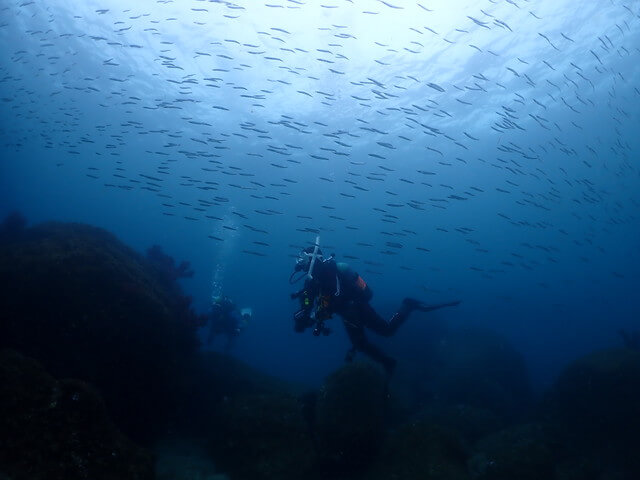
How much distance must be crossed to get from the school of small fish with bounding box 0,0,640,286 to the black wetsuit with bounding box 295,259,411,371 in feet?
7.95

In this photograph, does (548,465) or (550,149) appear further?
(550,149)

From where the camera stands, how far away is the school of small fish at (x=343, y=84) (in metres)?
20.4

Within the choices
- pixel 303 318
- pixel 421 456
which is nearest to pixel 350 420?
pixel 421 456

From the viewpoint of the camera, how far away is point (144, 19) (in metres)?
22.6

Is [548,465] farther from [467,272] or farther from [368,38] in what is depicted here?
[467,272]

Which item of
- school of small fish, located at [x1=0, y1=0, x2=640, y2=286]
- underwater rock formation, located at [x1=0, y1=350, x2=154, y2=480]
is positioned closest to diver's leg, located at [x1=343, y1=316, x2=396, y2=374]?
school of small fish, located at [x1=0, y1=0, x2=640, y2=286]

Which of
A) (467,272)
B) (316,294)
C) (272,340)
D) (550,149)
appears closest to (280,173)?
(272,340)

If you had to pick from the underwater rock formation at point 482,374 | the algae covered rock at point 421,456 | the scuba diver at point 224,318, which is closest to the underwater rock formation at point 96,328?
the algae covered rock at point 421,456

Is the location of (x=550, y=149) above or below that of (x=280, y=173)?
above

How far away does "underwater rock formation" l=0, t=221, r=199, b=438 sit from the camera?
22.4 ft

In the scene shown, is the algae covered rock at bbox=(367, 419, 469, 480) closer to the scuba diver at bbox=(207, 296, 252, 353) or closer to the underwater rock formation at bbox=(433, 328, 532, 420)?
the underwater rock formation at bbox=(433, 328, 532, 420)

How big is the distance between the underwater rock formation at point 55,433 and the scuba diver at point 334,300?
4341 mm

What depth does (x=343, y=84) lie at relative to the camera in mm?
27703

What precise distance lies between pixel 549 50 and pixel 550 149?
22779mm
